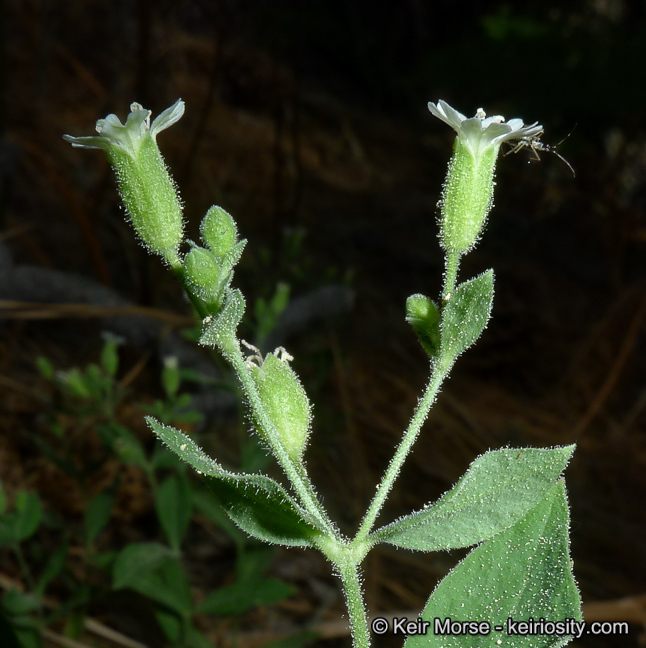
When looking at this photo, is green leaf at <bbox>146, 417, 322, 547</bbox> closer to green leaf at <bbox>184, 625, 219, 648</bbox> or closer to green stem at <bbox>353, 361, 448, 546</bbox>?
green stem at <bbox>353, 361, 448, 546</bbox>

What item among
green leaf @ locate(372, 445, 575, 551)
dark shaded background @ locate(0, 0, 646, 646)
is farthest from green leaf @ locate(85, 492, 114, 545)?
green leaf @ locate(372, 445, 575, 551)

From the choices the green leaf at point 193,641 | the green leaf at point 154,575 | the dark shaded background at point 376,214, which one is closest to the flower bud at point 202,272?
the green leaf at point 154,575

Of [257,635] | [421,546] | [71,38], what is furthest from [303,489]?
[71,38]

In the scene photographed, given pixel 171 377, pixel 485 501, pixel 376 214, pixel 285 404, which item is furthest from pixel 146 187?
pixel 376 214

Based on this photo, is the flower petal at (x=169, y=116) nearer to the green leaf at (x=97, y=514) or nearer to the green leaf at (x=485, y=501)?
the green leaf at (x=485, y=501)

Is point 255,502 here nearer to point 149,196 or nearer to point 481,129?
point 149,196

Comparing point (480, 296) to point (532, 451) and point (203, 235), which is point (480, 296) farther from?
point (203, 235)
